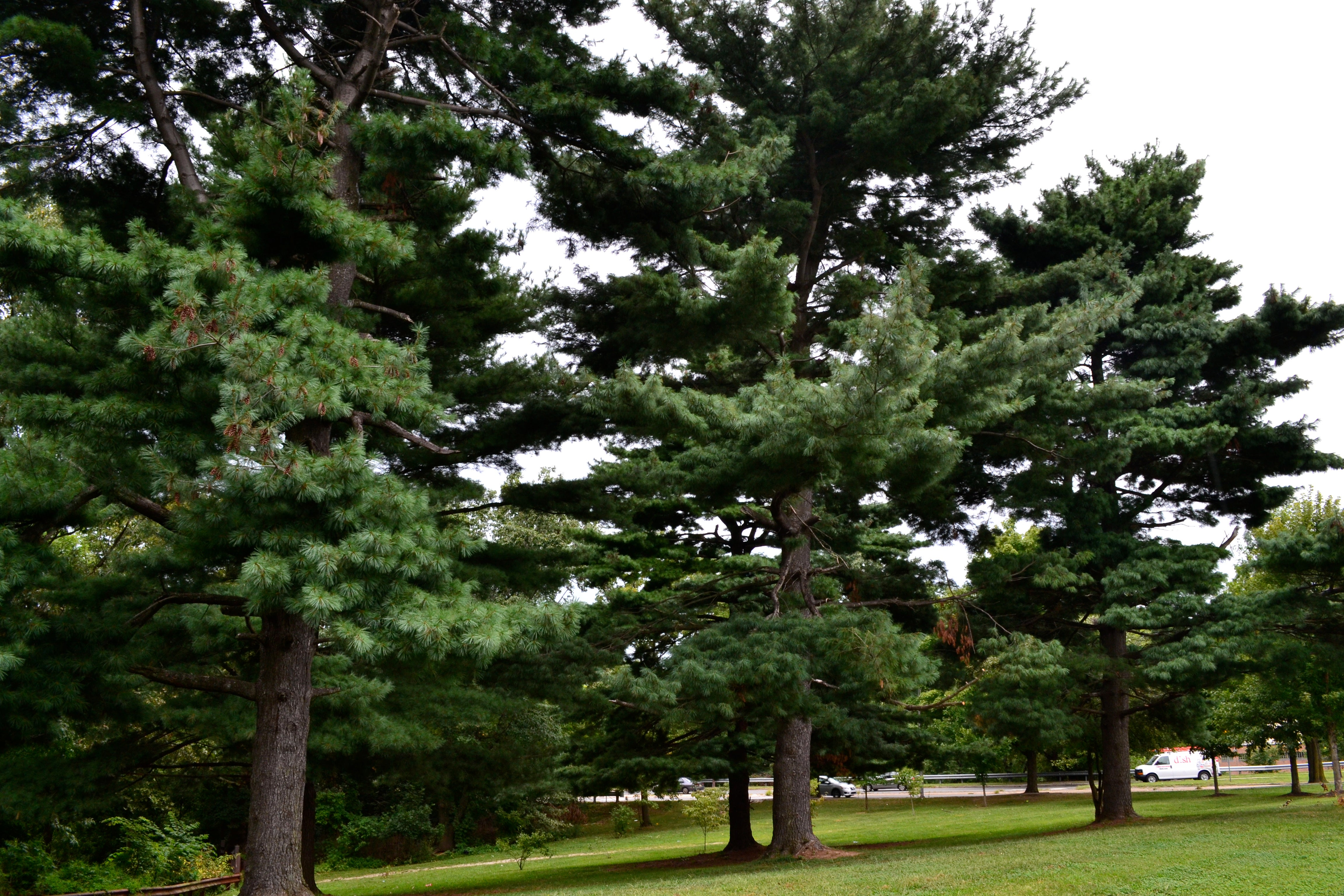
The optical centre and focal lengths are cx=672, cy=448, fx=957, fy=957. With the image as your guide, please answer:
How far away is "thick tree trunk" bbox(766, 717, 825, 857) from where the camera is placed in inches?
567

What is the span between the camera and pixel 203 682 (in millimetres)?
8891

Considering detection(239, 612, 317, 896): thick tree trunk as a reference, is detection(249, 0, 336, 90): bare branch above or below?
above

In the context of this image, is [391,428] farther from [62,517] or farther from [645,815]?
[645,815]

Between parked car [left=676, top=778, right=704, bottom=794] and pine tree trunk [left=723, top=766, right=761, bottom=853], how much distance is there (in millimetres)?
981

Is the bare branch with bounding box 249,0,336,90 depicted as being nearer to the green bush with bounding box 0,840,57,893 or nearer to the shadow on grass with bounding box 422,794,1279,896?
the green bush with bounding box 0,840,57,893

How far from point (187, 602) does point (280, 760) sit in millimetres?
1879

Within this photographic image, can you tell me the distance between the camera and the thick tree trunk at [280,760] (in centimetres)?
833

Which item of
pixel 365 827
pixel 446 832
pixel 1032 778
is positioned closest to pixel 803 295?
pixel 365 827

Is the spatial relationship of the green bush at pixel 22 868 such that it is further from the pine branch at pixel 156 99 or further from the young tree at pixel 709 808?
the young tree at pixel 709 808

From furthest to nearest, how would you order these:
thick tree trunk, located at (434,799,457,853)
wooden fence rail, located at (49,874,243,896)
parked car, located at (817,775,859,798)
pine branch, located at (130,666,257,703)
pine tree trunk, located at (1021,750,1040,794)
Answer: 1. parked car, located at (817,775,859,798)
2. pine tree trunk, located at (1021,750,1040,794)
3. thick tree trunk, located at (434,799,457,853)
4. wooden fence rail, located at (49,874,243,896)
5. pine branch, located at (130,666,257,703)

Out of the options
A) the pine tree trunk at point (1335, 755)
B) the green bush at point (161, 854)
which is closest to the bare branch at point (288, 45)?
the green bush at point (161, 854)

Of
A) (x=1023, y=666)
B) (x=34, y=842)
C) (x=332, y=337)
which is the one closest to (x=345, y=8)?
(x=332, y=337)

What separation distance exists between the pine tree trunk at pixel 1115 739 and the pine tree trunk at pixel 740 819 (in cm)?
682

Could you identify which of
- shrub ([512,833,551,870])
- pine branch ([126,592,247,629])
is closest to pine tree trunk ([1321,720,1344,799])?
shrub ([512,833,551,870])
